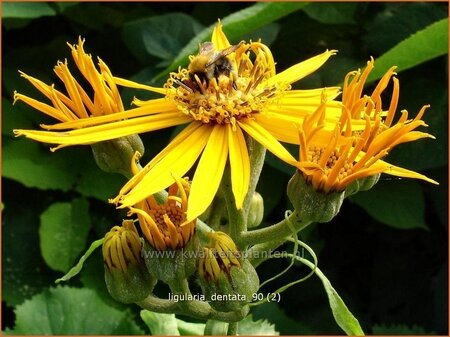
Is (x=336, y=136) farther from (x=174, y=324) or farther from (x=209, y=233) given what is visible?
(x=174, y=324)

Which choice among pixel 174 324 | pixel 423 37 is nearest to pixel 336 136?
pixel 174 324

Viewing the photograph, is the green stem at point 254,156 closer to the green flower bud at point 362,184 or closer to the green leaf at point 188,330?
the green flower bud at point 362,184

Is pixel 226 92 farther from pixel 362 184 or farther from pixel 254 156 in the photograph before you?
pixel 362 184

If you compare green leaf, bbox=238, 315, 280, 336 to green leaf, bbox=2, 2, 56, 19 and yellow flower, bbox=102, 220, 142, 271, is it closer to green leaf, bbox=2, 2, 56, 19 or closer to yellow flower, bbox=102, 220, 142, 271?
yellow flower, bbox=102, 220, 142, 271

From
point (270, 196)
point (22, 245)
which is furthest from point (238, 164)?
point (22, 245)

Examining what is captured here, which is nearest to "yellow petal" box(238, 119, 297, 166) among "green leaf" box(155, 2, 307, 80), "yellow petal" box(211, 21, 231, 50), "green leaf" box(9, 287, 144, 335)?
"yellow petal" box(211, 21, 231, 50)

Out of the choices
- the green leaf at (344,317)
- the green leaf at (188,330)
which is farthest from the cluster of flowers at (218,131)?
the green leaf at (188,330)
